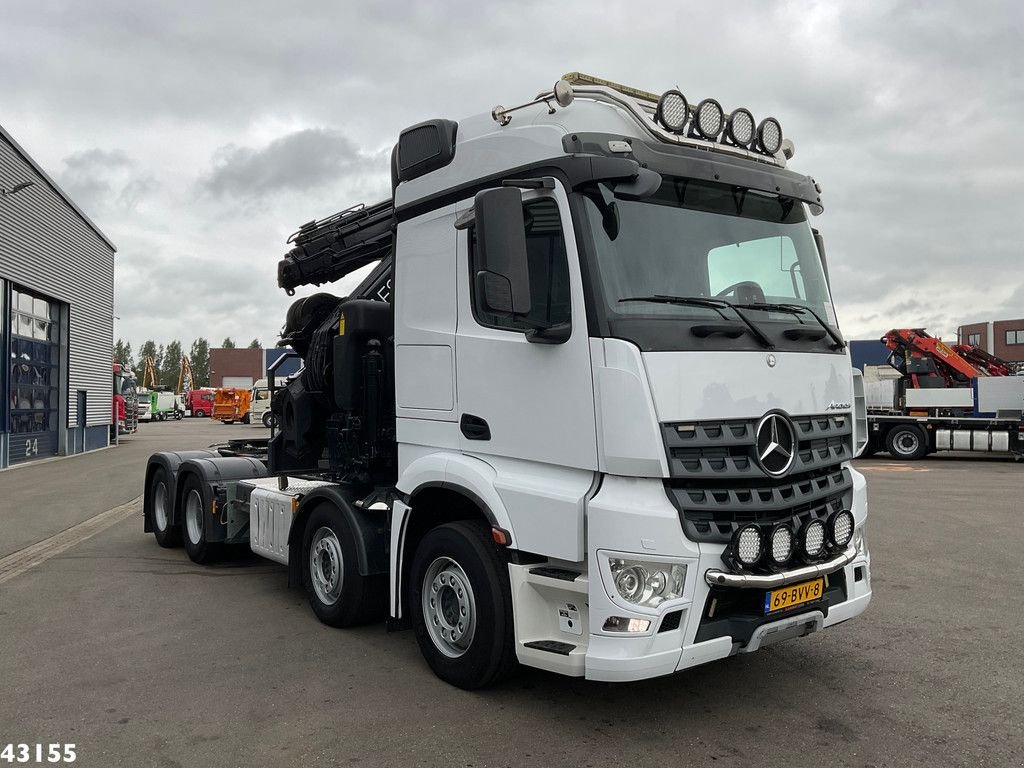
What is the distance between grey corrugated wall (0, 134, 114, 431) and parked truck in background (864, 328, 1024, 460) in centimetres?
2213

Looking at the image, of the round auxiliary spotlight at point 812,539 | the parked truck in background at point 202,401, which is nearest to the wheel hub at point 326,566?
the round auxiliary spotlight at point 812,539

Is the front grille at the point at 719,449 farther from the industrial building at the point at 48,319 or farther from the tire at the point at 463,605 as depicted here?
the industrial building at the point at 48,319

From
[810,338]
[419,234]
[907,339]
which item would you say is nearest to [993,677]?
[810,338]

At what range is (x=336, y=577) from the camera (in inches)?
229

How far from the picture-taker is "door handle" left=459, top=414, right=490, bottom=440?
460 cm

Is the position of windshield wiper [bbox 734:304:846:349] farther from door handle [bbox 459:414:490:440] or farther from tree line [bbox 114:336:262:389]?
tree line [bbox 114:336:262:389]

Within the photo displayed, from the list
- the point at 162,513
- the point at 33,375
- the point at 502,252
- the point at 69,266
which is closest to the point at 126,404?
the point at 69,266

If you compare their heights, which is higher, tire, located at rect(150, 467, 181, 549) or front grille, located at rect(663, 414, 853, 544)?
front grille, located at rect(663, 414, 853, 544)

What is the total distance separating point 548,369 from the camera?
4.21 metres

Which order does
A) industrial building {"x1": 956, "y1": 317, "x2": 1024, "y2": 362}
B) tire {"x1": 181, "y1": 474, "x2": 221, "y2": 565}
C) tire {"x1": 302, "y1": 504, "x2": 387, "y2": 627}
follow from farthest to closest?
industrial building {"x1": 956, "y1": 317, "x2": 1024, "y2": 362}, tire {"x1": 181, "y1": 474, "x2": 221, "y2": 565}, tire {"x1": 302, "y1": 504, "x2": 387, "y2": 627}

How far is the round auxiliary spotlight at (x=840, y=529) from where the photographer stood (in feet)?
14.2

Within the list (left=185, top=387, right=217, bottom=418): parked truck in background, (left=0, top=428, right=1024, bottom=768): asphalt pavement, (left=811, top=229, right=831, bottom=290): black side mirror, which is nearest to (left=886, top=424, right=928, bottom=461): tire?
(left=0, top=428, right=1024, bottom=768): asphalt pavement

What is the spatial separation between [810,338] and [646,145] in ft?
4.44

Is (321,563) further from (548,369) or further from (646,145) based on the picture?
(646,145)
